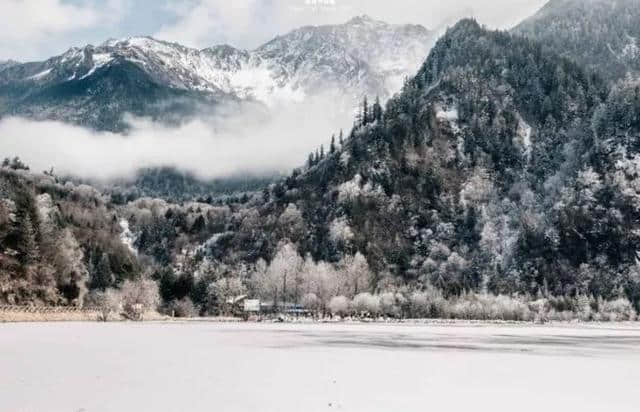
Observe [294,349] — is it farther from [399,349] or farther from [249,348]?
[399,349]

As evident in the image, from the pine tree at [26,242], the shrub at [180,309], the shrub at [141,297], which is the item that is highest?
the pine tree at [26,242]

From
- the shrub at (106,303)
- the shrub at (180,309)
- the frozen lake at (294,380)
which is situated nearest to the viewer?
the frozen lake at (294,380)

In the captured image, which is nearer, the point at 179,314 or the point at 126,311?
the point at 126,311

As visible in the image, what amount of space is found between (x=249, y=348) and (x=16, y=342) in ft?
72.5

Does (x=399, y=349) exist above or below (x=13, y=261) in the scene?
below

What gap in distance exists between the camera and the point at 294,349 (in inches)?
2709

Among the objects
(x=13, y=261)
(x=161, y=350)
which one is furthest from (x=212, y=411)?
(x=13, y=261)

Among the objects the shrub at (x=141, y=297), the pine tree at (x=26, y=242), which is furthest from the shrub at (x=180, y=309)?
the pine tree at (x=26, y=242)

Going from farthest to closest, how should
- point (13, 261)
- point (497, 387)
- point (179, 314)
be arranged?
point (179, 314)
point (13, 261)
point (497, 387)

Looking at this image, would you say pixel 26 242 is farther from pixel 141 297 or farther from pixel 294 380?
pixel 294 380

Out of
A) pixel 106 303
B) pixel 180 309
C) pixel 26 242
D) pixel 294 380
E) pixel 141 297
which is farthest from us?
pixel 180 309

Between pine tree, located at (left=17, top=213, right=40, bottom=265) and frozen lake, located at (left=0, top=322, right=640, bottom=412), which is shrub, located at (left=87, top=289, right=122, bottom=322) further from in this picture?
frozen lake, located at (left=0, top=322, right=640, bottom=412)

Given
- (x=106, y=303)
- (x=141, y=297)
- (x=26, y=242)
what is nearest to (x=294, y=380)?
(x=26, y=242)

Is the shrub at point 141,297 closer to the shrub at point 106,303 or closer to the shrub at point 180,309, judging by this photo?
the shrub at point 106,303
